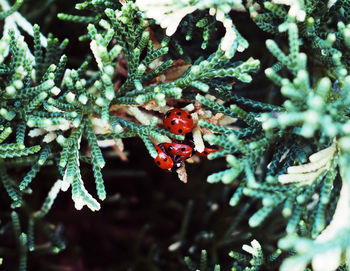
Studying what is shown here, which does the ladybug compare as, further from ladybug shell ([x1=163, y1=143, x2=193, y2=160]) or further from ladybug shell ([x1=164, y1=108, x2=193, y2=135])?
ladybug shell ([x1=164, y1=108, x2=193, y2=135])

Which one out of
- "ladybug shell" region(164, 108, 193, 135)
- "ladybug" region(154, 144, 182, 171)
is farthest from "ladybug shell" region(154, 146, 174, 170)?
"ladybug shell" region(164, 108, 193, 135)

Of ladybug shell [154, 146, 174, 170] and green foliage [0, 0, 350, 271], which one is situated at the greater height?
green foliage [0, 0, 350, 271]

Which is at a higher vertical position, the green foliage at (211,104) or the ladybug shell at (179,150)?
the green foliage at (211,104)

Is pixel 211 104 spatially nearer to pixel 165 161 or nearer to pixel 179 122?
pixel 179 122

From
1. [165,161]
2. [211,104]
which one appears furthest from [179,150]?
[211,104]

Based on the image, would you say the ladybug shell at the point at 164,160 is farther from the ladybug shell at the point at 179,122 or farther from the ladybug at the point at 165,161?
the ladybug shell at the point at 179,122

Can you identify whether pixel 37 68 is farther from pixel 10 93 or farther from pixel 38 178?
pixel 38 178

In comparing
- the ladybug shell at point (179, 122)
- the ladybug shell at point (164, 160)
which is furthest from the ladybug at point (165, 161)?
the ladybug shell at point (179, 122)
